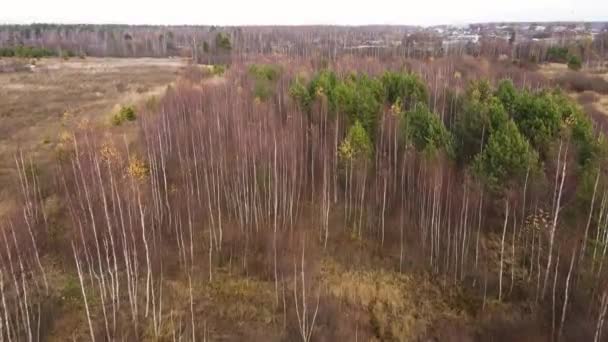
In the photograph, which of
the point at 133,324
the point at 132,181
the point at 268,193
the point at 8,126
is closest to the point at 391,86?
the point at 268,193

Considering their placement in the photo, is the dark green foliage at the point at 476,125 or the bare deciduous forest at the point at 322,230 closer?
the bare deciduous forest at the point at 322,230

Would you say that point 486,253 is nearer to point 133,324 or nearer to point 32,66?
point 133,324

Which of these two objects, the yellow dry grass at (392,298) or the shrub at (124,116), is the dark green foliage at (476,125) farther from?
the shrub at (124,116)

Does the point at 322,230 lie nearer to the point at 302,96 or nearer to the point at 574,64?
the point at 302,96

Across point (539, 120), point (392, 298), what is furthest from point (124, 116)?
point (539, 120)

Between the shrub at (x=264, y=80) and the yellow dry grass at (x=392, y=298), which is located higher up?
the shrub at (x=264, y=80)

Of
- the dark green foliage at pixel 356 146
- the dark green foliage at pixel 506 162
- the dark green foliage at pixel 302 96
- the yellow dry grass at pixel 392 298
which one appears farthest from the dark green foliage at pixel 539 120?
the dark green foliage at pixel 302 96

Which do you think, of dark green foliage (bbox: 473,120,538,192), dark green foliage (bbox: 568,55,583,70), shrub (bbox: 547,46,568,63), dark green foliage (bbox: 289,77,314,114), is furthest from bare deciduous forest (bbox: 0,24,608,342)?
shrub (bbox: 547,46,568,63)
